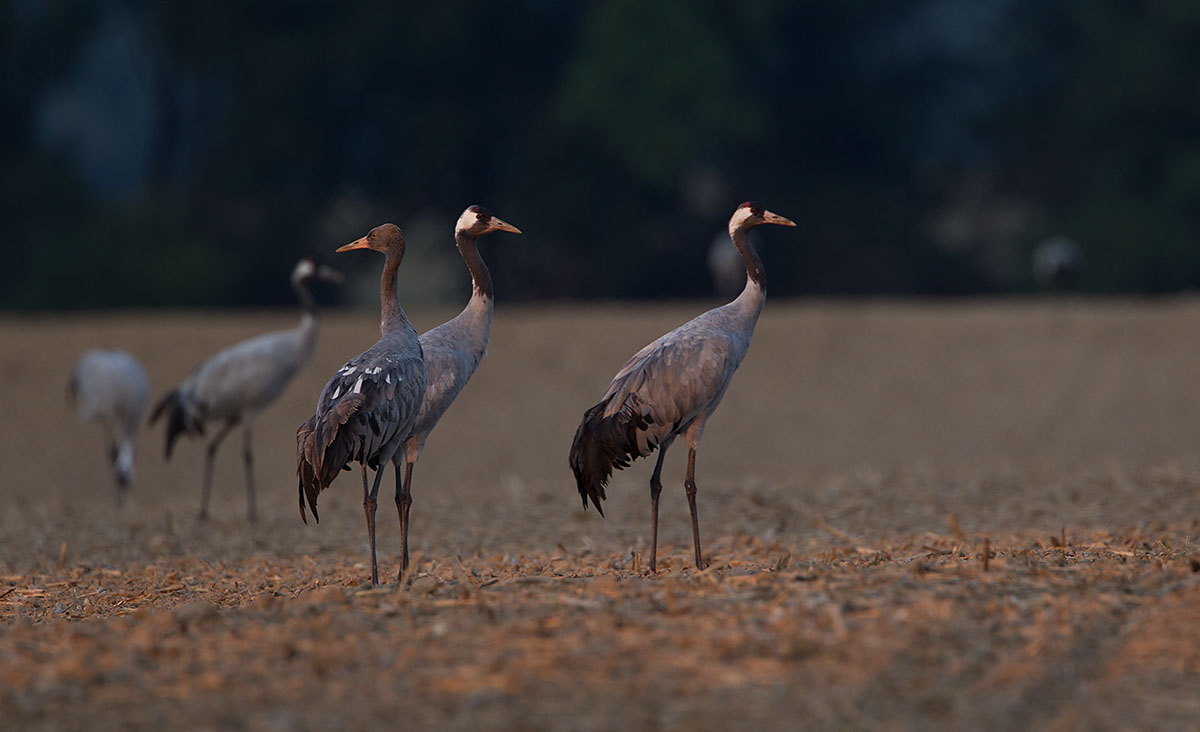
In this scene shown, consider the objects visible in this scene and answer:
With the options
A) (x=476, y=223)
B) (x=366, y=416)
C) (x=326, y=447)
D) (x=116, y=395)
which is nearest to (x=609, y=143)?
(x=116, y=395)

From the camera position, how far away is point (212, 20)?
96.0ft

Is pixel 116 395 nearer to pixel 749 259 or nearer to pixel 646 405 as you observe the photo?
pixel 749 259

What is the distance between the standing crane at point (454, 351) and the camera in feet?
22.7

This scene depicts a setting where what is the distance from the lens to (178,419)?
11.9 m

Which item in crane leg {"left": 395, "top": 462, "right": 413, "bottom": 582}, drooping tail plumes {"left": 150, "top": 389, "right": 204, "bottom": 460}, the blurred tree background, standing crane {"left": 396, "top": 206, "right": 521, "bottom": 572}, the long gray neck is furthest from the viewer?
the blurred tree background

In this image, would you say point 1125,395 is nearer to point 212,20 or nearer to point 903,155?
point 903,155

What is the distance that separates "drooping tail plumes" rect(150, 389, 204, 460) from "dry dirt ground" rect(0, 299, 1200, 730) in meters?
0.65

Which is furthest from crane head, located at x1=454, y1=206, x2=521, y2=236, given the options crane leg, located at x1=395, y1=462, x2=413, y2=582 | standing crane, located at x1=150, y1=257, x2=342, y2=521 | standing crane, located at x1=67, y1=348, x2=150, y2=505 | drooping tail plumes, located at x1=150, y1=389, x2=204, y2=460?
standing crane, located at x1=67, y1=348, x2=150, y2=505

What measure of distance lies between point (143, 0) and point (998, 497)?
959 inches

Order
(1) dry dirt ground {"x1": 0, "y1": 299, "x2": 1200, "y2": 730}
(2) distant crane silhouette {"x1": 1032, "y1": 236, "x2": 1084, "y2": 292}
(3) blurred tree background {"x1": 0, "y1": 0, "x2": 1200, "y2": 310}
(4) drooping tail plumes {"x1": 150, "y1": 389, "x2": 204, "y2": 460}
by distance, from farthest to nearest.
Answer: (3) blurred tree background {"x1": 0, "y1": 0, "x2": 1200, "y2": 310}
(2) distant crane silhouette {"x1": 1032, "y1": 236, "x2": 1084, "y2": 292}
(4) drooping tail plumes {"x1": 150, "y1": 389, "x2": 204, "y2": 460}
(1) dry dirt ground {"x1": 0, "y1": 299, "x2": 1200, "y2": 730}

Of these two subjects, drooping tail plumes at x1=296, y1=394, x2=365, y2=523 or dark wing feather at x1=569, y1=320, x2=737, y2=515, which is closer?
drooping tail plumes at x1=296, y1=394, x2=365, y2=523

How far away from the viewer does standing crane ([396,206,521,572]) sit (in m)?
6.93

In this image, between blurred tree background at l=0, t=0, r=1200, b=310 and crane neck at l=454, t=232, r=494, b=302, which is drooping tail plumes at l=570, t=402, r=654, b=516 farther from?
blurred tree background at l=0, t=0, r=1200, b=310

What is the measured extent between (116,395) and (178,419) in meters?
2.18
